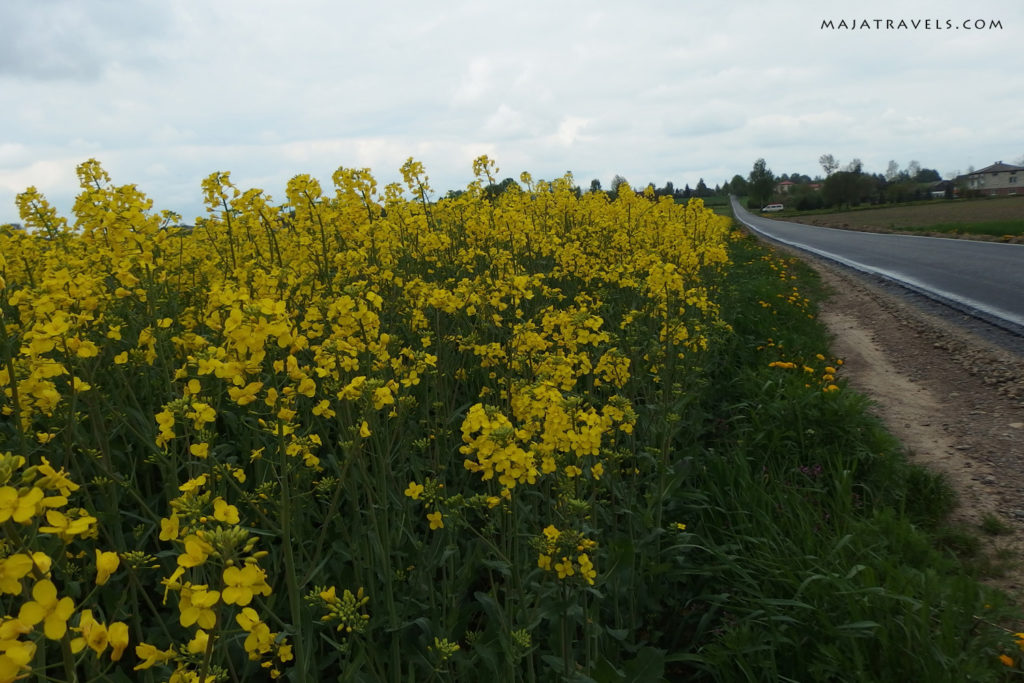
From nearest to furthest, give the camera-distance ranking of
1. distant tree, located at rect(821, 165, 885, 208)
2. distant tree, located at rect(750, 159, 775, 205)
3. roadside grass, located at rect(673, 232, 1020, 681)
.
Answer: roadside grass, located at rect(673, 232, 1020, 681)
distant tree, located at rect(821, 165, 885, 208)
distant tree, located at rect(750, 159, 775, 205)

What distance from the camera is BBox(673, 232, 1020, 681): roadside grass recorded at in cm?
247

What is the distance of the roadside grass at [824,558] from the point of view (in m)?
2.47

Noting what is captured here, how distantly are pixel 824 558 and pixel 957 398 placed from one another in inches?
139

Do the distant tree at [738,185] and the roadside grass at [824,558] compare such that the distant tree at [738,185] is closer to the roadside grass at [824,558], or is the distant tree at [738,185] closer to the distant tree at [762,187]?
the distant tree at [762,187]

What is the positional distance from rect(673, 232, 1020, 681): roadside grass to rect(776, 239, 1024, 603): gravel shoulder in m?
0.18

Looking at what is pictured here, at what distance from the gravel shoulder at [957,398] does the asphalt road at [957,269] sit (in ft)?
1.58

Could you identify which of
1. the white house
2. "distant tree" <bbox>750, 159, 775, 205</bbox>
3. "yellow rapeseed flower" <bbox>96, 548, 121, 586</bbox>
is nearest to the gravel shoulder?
"yellow rapeseed flower" <bbox>96, 548, 121, 586</bbox>

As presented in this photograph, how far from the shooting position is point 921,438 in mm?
4715

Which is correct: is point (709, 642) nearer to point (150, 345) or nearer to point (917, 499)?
point (917, 499)

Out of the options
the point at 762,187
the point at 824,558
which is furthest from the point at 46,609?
the point at 762,187

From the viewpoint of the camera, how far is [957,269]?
12.8m

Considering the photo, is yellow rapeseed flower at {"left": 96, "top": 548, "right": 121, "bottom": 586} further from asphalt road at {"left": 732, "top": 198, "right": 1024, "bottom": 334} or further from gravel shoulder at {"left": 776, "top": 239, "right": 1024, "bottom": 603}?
asphalt road at {"left": 732, "top": 198, "right": 1024, "bottom": 334}

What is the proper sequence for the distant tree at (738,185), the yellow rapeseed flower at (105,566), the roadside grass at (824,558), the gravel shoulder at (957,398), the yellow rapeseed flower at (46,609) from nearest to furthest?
the yellow rapeseed flower at (46,609), the yellow rapeseed flower at (105,566), the roadside grass at (824,558), the gravel shoulder at (957,398), the distant tree at (738,185)

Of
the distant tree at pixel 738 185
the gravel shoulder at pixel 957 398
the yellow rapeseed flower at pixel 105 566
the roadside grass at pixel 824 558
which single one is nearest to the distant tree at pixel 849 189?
the distant tree at pixel 738 185
